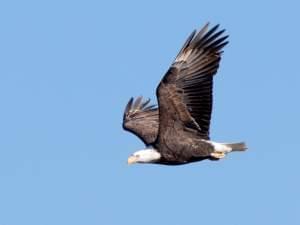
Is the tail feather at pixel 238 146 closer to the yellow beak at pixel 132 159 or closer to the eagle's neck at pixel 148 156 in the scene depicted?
the eagle's neck at pixel 148 156

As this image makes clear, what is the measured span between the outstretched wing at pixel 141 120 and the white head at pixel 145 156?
1.44 m

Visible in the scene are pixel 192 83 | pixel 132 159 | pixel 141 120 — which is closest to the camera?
pixel 192 83

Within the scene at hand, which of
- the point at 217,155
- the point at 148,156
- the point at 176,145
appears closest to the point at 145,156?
the point at 148,156

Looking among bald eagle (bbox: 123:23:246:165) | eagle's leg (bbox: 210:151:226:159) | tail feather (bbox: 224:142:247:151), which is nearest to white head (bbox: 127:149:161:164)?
bald eagle (bbox: 123:23:246:165)

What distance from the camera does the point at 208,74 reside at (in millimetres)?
23281

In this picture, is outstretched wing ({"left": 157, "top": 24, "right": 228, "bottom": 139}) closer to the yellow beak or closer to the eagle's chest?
the eagle's chest

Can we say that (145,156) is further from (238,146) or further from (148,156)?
(238,146)

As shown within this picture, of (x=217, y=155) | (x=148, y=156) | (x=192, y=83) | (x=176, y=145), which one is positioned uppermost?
(x=192, y=83)

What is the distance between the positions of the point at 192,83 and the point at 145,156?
1.71 m

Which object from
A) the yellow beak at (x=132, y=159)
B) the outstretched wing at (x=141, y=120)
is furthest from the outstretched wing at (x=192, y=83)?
the outstretched wing at (x=141, y=120)

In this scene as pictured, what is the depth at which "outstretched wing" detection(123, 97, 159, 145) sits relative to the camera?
26.0 meters

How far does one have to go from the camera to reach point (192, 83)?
2325 cm

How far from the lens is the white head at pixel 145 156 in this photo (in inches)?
934

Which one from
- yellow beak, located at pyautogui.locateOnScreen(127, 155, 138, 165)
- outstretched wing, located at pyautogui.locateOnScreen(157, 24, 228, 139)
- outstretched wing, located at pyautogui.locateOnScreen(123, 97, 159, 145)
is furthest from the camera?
outstretched wing, located at pyautogui.locateOnScreen(123, 97, 159, 145)
